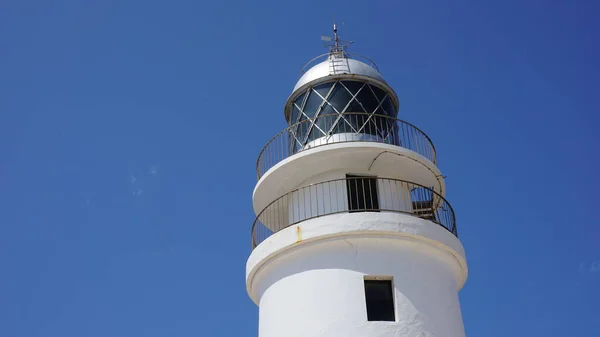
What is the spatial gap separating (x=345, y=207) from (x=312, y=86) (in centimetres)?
331

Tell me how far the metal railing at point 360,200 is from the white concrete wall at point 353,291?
0.96m

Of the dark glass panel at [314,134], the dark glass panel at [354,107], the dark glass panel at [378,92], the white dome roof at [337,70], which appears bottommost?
the dark glass panel at [314,134]

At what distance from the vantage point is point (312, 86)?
56.5 ft

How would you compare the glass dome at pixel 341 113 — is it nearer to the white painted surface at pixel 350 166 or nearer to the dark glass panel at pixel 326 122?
the dark glass panel at pixel 326 122

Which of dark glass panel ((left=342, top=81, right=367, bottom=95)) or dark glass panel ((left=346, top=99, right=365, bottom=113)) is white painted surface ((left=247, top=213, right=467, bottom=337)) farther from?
dark glass panel ((left=342, top=81, right=367, bottom=95))

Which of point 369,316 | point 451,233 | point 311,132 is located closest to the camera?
point 369,316

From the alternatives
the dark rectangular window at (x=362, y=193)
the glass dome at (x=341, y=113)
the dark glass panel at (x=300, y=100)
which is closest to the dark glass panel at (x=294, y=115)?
the glass dome at (x=341, y=113)

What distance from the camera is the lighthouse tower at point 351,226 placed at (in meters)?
14.0

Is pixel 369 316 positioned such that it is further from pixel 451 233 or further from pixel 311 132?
pixel 311 132

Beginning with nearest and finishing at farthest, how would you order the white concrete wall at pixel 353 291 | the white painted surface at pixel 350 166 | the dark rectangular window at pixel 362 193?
the white concrete wall at pixel 353 291 < the white painted surface at pixel 350 166 < the dark rectangular window at pixel 362 193

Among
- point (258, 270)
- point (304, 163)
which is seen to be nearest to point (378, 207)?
point (304, 163)

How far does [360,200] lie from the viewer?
15789 mm

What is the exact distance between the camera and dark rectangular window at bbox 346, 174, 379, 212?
15.7 m

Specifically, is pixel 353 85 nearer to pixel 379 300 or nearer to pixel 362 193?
pixel 362 193
